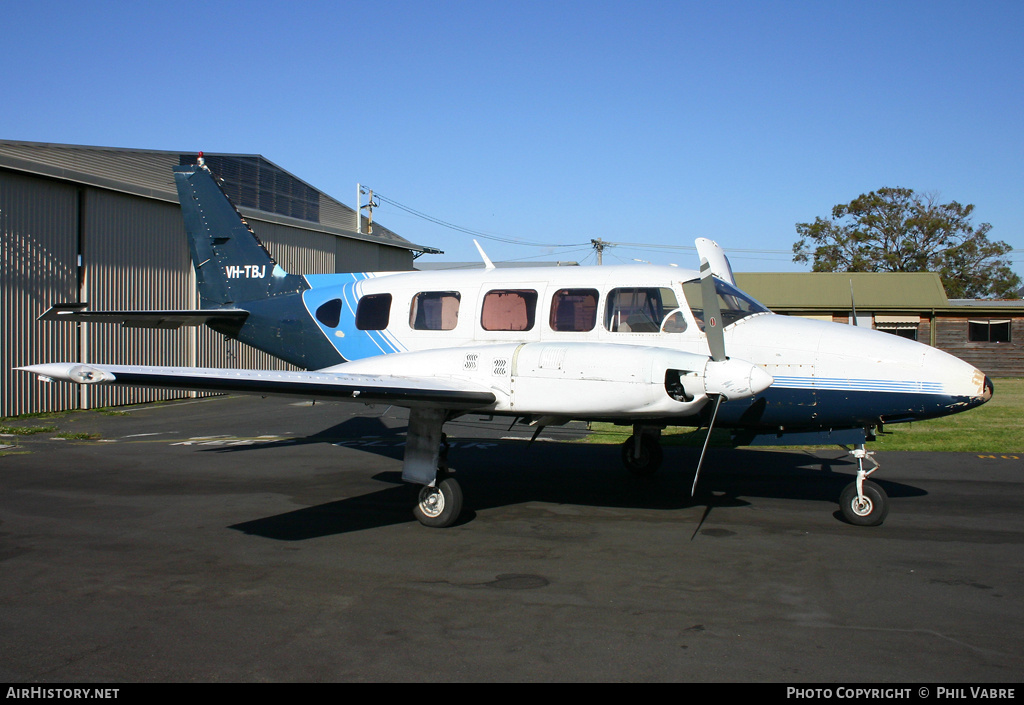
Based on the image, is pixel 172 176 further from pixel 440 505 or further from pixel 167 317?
pixel 440 505

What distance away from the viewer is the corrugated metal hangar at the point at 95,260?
694 inches

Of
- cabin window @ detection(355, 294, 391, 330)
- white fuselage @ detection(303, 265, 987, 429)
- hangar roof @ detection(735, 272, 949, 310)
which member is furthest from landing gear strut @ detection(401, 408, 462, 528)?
hangar roof @ detection(735, 272, 949, 310)

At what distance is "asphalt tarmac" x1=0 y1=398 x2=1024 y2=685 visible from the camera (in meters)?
4.71

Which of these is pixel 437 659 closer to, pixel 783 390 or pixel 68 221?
pixel 783 390

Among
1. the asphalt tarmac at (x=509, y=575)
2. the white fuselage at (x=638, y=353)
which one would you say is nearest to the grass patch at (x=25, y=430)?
the asphalt tarmac at (x=509, y=575)

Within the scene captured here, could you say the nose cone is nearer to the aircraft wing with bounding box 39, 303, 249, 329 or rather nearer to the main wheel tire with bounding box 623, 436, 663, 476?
the main wheel tire with bounding box 623, 436, 663, 476

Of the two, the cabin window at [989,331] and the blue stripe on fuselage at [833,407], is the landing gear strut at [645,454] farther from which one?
the cabin window at [989,331]

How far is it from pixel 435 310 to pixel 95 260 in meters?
14.8

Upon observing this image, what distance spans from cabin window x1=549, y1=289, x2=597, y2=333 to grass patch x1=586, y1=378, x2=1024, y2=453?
218 inches

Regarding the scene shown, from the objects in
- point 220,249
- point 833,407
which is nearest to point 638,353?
point 833,407

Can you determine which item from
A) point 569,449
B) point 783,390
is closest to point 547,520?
point 783,390

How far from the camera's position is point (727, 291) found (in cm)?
855

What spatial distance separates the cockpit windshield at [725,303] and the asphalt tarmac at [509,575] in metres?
2.27
